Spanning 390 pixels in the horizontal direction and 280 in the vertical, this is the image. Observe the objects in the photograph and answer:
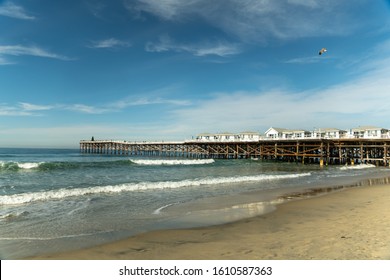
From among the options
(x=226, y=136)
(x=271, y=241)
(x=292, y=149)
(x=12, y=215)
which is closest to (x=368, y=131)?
(x=292, y=149)

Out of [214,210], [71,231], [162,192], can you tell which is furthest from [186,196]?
[71,231]

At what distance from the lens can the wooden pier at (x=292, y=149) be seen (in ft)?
120

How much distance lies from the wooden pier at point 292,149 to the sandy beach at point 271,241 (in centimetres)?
3018

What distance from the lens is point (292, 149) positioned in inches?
1726

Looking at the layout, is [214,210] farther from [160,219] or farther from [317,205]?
[317,205]

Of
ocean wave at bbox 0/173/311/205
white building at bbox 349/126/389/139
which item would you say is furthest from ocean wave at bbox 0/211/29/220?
white building at bbox 349/126/389/139

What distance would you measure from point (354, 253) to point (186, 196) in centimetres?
840

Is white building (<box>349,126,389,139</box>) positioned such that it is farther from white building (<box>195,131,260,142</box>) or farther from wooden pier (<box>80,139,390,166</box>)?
white building (<box>195,131,260,142</box>)

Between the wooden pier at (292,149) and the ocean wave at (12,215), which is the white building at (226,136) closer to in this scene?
the wooden pier at (292,149)

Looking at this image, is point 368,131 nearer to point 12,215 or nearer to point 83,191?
point 83,191

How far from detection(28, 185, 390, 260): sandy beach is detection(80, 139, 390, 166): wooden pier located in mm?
30177

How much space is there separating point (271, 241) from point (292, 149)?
40.3 metres

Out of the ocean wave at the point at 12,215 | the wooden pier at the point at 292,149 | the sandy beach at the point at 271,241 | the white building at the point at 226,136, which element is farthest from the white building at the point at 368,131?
the ocean wave at the point at 12,215

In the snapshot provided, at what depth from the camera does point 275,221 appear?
7770 millimetres
